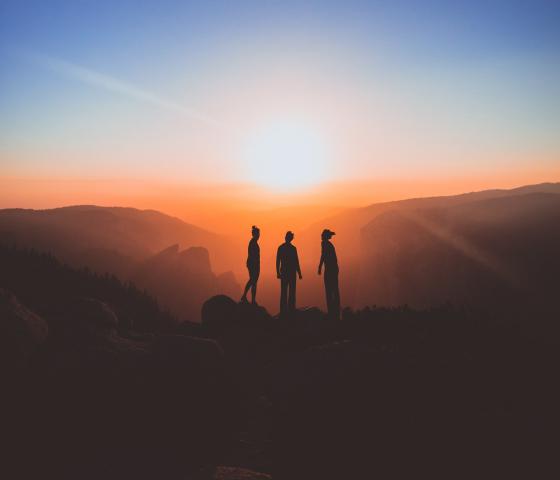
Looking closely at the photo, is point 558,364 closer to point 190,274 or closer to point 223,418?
point 223,418

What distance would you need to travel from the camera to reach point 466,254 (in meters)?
57.2

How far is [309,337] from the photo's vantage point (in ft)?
37.8

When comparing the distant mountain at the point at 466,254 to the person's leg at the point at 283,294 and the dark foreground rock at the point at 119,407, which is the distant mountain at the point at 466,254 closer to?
the person's leg at the point at 283,294

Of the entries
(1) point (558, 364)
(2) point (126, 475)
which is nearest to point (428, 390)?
(1) point (558, 364)

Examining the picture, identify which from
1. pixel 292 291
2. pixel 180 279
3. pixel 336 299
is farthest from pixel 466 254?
pixel 292 291

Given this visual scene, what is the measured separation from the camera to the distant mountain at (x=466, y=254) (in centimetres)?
4838

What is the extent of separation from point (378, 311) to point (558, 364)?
5377mm

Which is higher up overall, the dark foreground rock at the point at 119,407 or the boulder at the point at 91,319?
the boulder at the point at 91,319

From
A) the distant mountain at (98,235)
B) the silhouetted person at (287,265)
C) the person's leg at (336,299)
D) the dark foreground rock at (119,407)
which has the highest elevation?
the distant mountain at (98,235)

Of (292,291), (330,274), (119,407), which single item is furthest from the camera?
(292,291)

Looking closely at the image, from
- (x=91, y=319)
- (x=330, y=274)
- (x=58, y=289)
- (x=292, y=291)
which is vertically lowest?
(x=91, y=319)

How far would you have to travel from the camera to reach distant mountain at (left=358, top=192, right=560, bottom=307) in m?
48.4

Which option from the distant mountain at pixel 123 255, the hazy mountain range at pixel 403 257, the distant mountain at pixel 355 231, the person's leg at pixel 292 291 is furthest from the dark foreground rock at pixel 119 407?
the distant mountain at pixel 355 231

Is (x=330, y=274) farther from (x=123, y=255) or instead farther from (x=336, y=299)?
(x=123, y=255)
